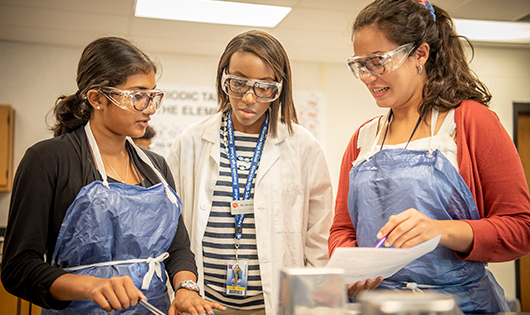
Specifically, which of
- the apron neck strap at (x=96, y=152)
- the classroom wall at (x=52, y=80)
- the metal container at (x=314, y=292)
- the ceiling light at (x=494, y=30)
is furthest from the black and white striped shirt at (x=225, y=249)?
the classroom wall at (x=52, y=80)

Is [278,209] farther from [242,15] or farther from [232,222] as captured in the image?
[242,15]

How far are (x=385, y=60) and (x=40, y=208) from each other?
3.49 feet

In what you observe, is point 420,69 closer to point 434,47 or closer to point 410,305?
point 434,47

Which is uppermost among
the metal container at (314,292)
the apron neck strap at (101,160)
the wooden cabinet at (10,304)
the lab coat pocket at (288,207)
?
the apron neck strap at (101,160)

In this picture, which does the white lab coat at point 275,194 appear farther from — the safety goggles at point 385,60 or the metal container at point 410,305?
the metal container at point 410,305

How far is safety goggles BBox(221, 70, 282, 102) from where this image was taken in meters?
1.71

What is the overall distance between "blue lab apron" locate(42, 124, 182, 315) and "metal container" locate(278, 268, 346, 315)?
27.0 inches

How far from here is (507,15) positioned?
4.04 m

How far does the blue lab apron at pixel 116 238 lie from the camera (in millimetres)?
1199

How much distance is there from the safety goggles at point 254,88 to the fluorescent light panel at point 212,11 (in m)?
2.25

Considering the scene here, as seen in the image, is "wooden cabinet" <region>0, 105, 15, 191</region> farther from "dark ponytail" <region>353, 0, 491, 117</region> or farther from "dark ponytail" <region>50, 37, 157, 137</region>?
"dark ponytail" <region>353, 0, 491, 117</region>

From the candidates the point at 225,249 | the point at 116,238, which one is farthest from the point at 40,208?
the point at 225,249

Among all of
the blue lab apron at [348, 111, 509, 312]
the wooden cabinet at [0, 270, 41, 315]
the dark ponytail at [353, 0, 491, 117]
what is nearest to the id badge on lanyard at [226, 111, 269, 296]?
the blue lab apron at [348, 111, 509, 312]

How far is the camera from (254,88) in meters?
1.71
